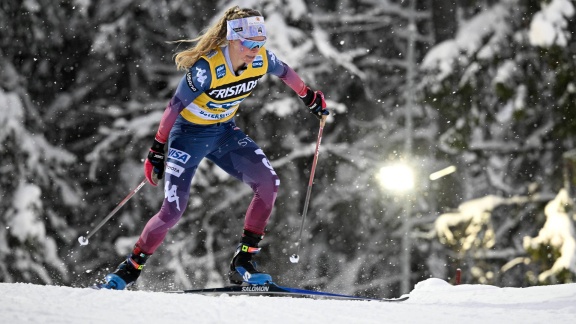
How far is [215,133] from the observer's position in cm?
689

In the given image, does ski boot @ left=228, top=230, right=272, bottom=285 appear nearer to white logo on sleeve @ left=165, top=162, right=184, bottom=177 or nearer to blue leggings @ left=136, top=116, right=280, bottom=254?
blue leggings @ left=136, top=116, right=280, bottom=254

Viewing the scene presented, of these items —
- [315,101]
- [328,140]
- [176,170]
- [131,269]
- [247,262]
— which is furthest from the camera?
[328,140]

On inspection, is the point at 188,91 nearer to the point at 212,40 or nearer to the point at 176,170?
the point at 212,40

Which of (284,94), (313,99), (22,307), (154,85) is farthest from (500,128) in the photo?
(22,307)

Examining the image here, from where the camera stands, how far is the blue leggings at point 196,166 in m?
6.71

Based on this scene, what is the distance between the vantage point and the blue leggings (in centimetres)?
671

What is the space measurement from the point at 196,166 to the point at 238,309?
1867mm

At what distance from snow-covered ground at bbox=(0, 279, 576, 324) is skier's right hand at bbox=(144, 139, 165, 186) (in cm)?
107

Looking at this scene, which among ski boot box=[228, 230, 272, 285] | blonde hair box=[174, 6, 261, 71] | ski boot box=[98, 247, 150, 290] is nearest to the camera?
blonde hair box=[174, 6, 261, 71]

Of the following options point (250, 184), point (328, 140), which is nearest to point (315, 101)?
point (250, 184)

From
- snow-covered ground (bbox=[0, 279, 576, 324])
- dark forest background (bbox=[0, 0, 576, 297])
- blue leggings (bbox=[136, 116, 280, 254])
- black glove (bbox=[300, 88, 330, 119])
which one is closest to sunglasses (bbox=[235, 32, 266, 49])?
blue leggings (bbox=[136, 116, 280, 254])

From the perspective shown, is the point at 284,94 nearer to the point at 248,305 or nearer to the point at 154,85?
the point at 154,85

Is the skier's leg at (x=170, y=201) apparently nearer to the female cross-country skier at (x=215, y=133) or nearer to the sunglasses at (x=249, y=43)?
the female cross-country skier at (x=215, y=133)

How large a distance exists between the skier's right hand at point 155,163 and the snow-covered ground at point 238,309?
107 cm
